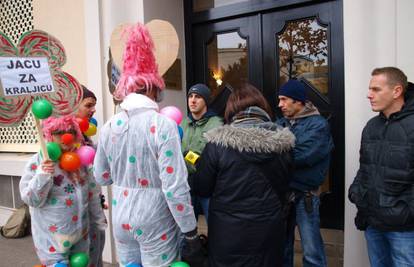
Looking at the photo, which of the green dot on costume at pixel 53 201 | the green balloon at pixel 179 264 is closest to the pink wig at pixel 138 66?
the green dot on costume at pixel 53 201

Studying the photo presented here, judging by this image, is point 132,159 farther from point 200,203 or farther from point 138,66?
point 200,203

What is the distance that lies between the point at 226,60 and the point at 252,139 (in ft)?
7.26

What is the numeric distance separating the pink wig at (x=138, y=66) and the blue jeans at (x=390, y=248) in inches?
67.8

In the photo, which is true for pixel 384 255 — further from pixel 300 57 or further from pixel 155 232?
pixel 300 57

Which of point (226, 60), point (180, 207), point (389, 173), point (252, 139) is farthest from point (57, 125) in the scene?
point (226, 60)

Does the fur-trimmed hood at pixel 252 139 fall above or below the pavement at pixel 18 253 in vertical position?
above

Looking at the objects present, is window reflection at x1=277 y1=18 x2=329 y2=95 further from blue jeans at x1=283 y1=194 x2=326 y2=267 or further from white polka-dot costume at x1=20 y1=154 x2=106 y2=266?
white polka-dot costume at x1=20 y1=154 x2=106 y2=266

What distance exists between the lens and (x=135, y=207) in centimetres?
189

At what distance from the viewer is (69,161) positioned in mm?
2281

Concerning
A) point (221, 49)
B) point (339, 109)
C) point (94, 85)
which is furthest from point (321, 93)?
point (94, 85)

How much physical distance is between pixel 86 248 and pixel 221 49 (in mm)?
2642

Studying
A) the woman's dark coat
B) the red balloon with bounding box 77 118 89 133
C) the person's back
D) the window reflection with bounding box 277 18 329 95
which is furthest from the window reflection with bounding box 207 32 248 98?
the woman's dark coat

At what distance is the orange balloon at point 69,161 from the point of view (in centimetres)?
228

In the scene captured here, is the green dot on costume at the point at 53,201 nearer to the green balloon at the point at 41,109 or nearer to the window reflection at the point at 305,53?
the green balloon at the point at 41,109
